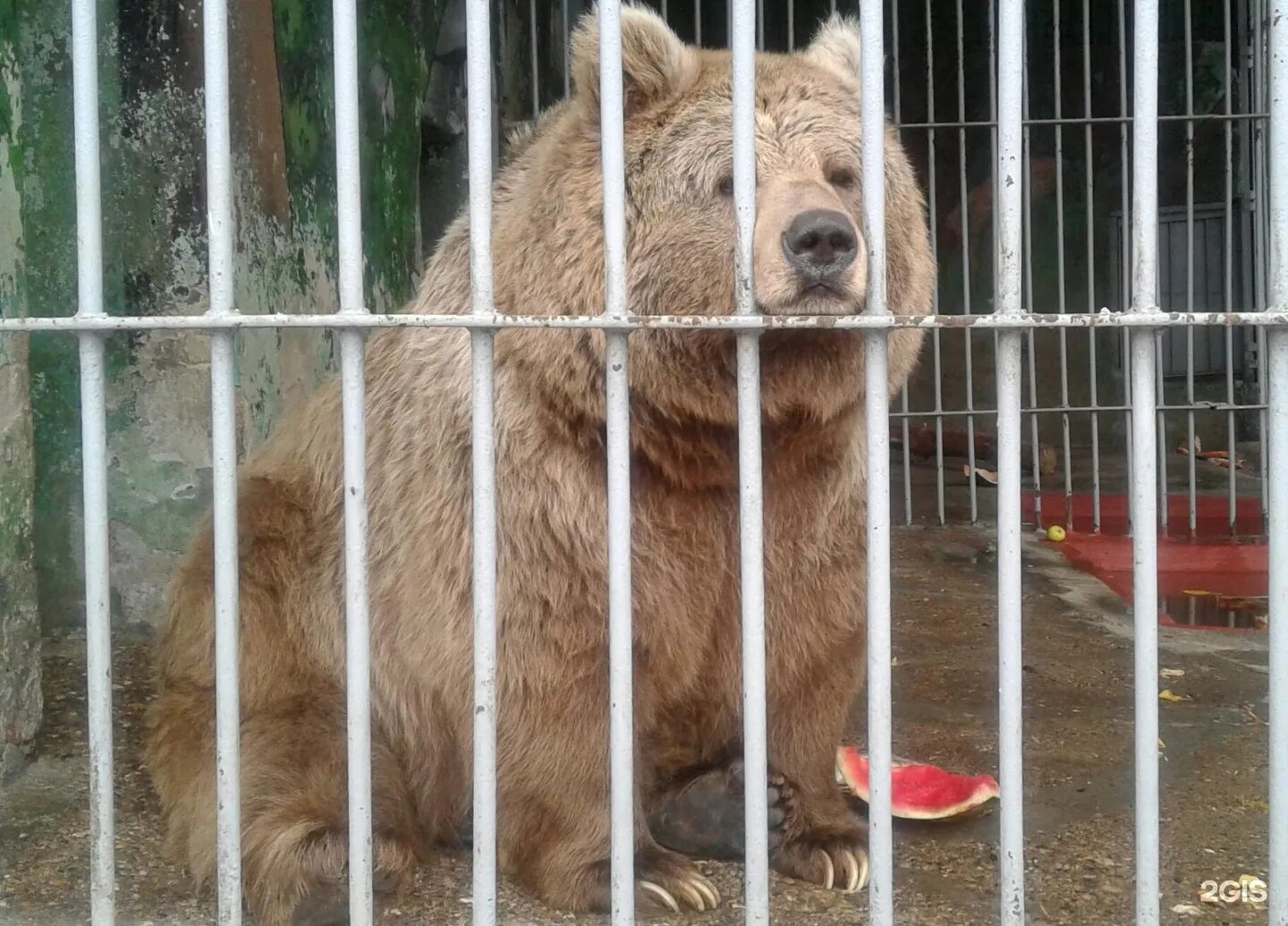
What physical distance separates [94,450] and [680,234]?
1.26m

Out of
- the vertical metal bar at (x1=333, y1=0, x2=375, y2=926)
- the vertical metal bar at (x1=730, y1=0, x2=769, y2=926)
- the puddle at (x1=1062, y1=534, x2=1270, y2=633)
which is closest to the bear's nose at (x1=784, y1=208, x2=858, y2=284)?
the vertical metal bar at (x1=730, y1=0, x2=769, y2=926)

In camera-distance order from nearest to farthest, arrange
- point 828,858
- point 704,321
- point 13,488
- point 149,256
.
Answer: point 704,321, point 828,858, point 13,488, point 149,256

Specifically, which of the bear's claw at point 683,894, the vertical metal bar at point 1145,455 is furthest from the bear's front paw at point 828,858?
the vertical metal bar at point 1145,455

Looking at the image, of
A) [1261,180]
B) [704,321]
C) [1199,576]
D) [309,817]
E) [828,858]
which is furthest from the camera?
[1261,180]

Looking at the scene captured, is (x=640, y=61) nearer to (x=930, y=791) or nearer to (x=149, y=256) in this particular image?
(x=930, y=791)

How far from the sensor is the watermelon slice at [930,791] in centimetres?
326

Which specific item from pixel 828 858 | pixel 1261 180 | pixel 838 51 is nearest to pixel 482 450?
pixel 828 858

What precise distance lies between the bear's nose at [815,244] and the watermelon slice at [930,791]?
139cm

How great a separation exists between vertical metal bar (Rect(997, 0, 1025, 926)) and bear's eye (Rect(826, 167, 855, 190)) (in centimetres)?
57

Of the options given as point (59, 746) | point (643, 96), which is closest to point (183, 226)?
point (59, 746)

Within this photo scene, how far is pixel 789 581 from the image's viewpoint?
9.84ft

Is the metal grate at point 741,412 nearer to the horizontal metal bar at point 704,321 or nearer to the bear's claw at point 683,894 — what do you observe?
the horizontal metal bar at point 704,321

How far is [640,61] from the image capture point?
2.89m

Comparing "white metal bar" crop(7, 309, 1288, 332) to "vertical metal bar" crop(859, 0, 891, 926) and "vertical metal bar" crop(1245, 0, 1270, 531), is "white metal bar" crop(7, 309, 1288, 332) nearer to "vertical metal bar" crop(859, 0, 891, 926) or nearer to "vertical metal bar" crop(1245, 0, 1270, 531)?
"vertical metal bar" crop(859, 0, 891, 926)
